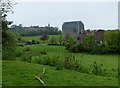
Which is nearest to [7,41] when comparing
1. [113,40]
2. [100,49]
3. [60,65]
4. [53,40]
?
[60,65]

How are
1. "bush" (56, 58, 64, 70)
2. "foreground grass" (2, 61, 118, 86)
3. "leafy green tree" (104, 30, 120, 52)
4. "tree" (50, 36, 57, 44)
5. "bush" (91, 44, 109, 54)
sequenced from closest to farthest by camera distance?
"foreground grass" (2, 61, 118, 86)
"bush" (56, 58, 64, 70)
"bush" (91, 44, 109, 54)
"leafy green tree" (104, 30, 120, 52)
"tree" (50, 36, 57, 44)

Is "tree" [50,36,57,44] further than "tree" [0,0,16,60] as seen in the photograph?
Yes

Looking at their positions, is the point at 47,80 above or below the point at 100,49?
above

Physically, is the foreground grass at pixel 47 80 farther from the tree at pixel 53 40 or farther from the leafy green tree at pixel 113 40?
the tree at pixel 53 40

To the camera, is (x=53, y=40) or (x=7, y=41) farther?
(x=53, y=40)

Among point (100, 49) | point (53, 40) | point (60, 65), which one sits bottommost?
point (100, 49)

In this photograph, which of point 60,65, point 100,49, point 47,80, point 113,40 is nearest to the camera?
point 47,80

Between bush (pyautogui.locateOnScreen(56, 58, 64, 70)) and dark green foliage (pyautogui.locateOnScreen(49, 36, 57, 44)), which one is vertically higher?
dark green foliage (pyautogui.locateOnScreen(49, 36, 57, 44))

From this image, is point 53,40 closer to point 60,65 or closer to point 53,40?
point 53,40

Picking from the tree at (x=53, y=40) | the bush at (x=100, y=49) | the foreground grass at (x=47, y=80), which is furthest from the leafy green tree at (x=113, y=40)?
the foreground grass at (x=47, y=80)

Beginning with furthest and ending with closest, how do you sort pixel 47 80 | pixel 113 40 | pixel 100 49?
pixel 113 40, pixel 100 49, pixel 47 80

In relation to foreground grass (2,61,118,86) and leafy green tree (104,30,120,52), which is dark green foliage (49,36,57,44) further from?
foreground grass (2,61,118,86)

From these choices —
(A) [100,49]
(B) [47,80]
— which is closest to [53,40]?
(A) [100,49]

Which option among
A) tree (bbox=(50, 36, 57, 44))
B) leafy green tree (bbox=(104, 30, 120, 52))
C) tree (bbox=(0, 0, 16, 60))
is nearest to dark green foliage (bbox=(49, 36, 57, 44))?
tree (bbox=(50, 36, 57, 44))
